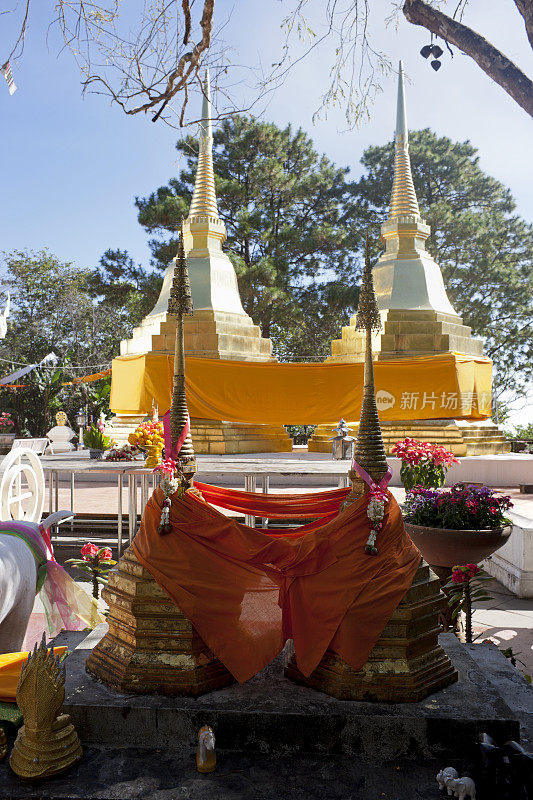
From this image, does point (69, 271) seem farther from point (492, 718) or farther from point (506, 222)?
point (492, 718)

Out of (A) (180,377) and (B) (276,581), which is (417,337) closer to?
(A) (180,377)

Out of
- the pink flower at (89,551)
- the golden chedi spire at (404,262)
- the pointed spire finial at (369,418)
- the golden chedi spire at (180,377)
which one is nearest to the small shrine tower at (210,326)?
the golden chedi spire at (404,262)

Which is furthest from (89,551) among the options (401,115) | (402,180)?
(401,115)

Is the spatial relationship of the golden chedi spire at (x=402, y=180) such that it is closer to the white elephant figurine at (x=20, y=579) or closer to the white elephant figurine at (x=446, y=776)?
the white elephant figurine at (x=20, y=579)

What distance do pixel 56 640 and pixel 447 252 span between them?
26.1 m

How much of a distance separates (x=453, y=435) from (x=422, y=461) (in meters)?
8.46

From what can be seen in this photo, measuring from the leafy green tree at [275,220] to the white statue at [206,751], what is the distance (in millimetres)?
20960

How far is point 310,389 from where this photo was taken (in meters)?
15.9

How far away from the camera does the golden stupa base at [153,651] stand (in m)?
2.58

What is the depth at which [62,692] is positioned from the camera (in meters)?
2.28

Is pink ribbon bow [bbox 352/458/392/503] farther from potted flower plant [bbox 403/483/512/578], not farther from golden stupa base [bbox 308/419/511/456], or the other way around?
golden stupa base [bbox 308/419/511/456]

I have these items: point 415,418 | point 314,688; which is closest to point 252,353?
point 415,418

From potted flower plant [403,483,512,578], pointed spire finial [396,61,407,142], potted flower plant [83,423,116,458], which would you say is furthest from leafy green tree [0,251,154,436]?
potted flower plant [403,483,512,578]

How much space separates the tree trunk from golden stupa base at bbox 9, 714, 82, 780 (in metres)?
5.49
